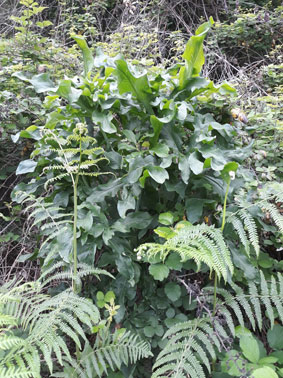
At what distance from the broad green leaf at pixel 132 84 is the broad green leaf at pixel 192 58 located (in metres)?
0.19

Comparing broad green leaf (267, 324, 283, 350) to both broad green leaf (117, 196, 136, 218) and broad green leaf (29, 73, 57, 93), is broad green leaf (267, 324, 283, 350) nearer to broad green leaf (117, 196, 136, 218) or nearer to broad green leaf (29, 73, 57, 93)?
broad green leaf (117, 196, 136, 218)

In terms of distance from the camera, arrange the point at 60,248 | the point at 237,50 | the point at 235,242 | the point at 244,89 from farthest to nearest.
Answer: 1. the point at 237,50
2. the point at 244,89
3. the point at 235,242
4. the point at 60,248

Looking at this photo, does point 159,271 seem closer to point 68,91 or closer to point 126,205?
point 126,205

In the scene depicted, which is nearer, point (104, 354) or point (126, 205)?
point (104, 354)

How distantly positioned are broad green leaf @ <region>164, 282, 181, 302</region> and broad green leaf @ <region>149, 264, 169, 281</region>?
0.39 ft

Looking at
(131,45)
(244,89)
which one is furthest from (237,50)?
(244,89)

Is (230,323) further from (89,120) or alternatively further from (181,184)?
(89,120)

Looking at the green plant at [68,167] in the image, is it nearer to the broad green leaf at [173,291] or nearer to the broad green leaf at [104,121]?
the broad green leaf at [104,121]

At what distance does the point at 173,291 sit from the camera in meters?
1.31

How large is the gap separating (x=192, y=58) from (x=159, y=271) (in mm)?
971

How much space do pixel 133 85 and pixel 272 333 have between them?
1172mm

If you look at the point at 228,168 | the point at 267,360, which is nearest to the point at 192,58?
the point at 228,168

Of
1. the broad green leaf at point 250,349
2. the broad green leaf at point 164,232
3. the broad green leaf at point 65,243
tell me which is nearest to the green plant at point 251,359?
the broad green leaf at point 250,349

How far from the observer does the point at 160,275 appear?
1215 mm
